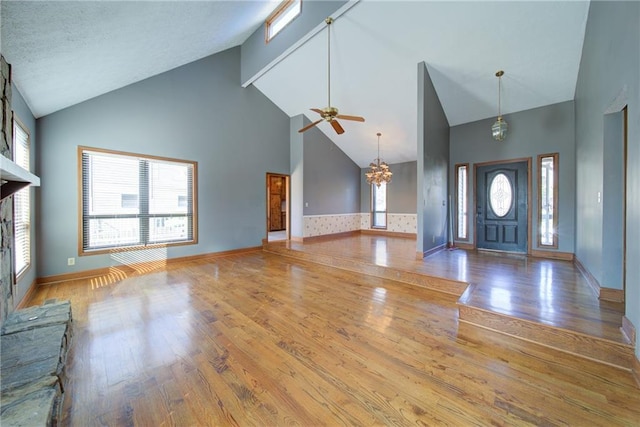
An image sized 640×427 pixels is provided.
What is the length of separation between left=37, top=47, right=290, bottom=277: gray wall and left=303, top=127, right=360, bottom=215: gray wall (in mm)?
737

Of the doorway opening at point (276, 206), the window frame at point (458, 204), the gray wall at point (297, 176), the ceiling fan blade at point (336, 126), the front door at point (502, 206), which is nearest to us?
the ceiling fan blade at point (336, 126)

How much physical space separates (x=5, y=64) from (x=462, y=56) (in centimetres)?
583

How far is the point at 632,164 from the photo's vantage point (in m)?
1.98

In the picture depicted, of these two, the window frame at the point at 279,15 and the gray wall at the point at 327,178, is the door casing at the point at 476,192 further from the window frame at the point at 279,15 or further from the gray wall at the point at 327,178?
the window frame at the point at 279,15

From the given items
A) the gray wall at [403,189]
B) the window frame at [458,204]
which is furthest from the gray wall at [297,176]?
the window frame at [458,204]

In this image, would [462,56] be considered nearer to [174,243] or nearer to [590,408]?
[590,408]

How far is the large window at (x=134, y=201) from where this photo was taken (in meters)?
4.35

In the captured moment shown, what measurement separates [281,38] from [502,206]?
19.7ft

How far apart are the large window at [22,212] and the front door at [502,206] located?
26.3 ft

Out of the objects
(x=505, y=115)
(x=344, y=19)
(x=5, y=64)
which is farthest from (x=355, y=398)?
(x=505, y=115)

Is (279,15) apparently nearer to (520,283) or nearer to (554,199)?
(520,283)

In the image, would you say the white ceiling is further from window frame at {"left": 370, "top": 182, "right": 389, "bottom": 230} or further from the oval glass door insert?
window frame at {"left": 370, "top": 182, "right": 389, "bottom": 230}

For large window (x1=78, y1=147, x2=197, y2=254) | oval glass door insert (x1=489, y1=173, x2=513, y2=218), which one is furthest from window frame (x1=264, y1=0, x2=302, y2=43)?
oval glass door insert (x1=489, y1=173, x2=513, y2=218)

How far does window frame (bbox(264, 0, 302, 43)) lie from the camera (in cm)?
483
